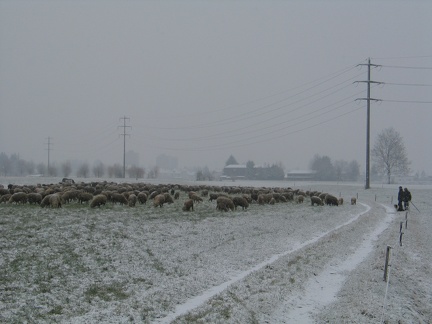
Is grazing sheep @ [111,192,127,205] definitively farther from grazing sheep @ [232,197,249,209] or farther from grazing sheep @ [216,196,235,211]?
grazing sheep @ [232,197,249,209]

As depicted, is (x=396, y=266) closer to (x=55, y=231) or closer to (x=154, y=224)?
(x=154, y=224)

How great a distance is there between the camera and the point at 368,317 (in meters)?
10.6

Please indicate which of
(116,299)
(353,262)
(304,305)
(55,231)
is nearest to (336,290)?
(304,305)

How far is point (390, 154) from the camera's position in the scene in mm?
103875

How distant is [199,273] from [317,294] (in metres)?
3.68

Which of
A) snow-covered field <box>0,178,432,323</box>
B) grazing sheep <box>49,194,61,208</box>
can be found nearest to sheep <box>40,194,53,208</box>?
grazing sheep <box>49,194,61,208</box>

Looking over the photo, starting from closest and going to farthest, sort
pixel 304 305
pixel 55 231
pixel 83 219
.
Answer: pixel 304 305 → pixel 55 231 → pixel 83 219

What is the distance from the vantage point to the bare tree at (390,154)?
10319 cm

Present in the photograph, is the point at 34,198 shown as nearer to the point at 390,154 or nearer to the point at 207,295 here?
the point at 207,295

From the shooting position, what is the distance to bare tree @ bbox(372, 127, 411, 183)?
339ft

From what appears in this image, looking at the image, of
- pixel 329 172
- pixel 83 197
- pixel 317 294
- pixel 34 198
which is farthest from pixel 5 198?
pixel 329 172

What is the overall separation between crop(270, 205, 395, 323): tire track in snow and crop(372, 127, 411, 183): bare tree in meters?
92.6

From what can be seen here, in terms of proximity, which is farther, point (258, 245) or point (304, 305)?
point (258, 245)

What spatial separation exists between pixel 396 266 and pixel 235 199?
65.8 feet
